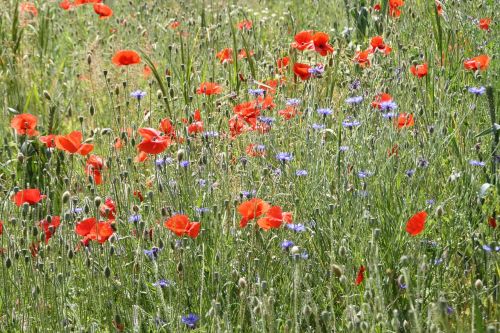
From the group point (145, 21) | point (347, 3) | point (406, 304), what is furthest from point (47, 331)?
point (145, 21)

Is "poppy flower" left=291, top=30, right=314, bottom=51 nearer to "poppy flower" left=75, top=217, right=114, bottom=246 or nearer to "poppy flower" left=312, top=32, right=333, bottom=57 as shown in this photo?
"poppy flower" left=312, top=32, right=333, bottom=57

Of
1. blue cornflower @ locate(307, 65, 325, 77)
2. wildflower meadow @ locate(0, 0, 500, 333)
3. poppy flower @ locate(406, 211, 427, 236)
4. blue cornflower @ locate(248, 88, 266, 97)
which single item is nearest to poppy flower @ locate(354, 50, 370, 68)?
wildflower meadow @ locate(0, 0, 500, 333)

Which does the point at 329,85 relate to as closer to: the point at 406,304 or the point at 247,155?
the point at 247,155

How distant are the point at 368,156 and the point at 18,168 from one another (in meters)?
1.56

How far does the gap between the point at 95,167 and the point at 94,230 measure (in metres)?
0.65

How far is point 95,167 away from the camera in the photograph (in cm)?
295

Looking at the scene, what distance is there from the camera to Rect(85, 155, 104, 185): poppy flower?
287cm

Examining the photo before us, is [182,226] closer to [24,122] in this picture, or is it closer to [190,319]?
[190,319]

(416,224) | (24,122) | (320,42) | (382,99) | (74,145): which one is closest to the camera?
(416,224)

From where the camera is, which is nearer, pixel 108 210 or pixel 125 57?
pixel 108 210

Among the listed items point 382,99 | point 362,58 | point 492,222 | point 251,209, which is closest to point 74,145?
point 251,209

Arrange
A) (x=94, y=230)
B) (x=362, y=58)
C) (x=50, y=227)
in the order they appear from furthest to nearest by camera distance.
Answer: (x=362, y=58) → (x=50, y=227) → (x=94, y=230)

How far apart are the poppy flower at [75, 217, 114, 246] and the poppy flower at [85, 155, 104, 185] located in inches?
18.9

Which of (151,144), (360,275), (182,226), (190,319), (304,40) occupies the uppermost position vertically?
(304,40)
